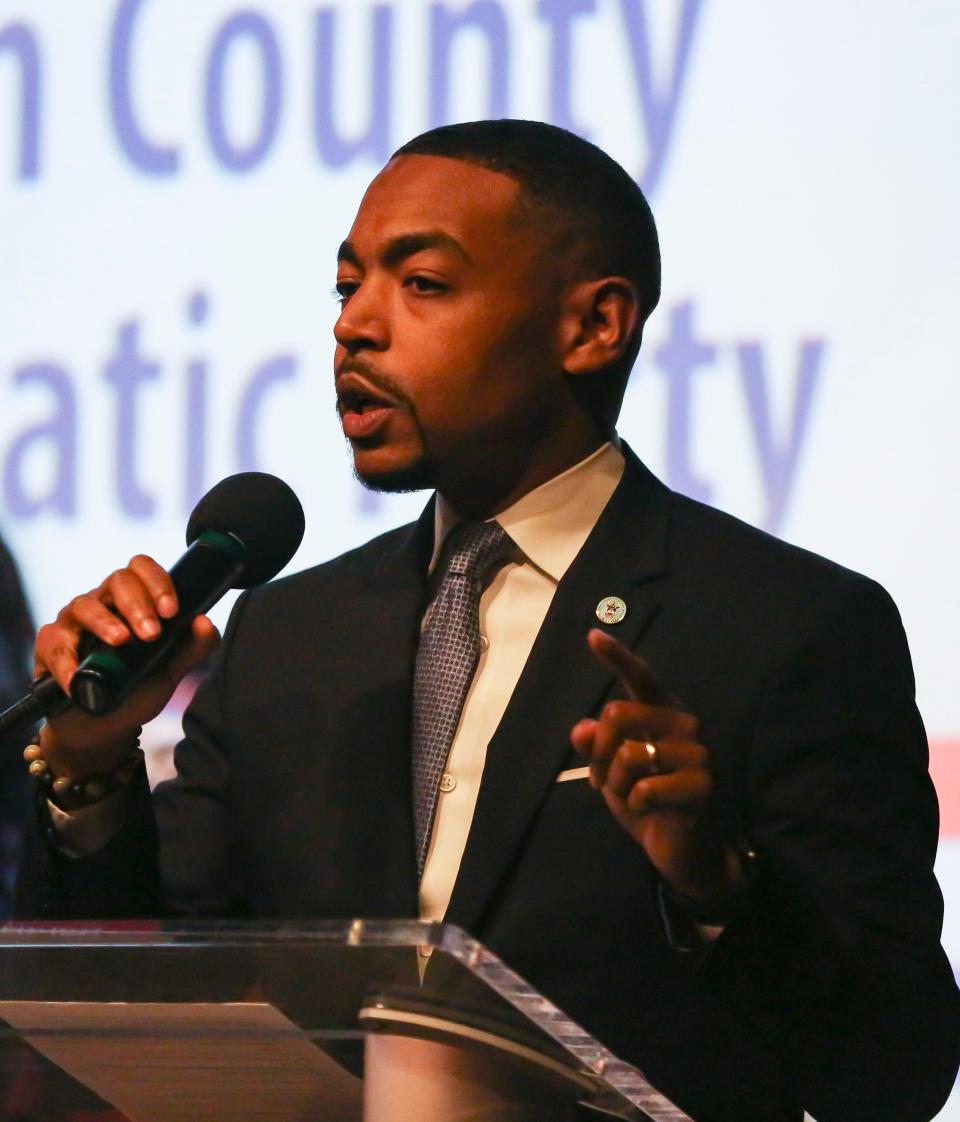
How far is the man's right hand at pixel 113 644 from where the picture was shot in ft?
5.06

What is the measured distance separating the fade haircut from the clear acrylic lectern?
3.62 feet

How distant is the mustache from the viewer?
201 cm

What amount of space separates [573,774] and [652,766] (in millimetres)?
443

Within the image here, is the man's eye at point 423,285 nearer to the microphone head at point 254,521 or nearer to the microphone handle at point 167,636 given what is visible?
the microphone head at point 254,521

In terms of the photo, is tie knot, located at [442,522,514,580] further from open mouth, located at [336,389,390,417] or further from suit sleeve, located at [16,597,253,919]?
suit sleeve, located at [16,597,253,919]

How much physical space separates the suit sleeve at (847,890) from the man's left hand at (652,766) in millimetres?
185

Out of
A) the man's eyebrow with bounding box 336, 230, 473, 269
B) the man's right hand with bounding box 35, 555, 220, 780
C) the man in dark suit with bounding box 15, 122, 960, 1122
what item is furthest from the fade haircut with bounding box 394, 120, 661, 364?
the man's right hand with bounding box 35, 555, 220, 780

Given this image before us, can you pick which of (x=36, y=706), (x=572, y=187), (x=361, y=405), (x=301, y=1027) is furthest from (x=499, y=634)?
(x=301, y=1027)

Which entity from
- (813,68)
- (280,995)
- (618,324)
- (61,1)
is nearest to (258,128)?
(61,1)

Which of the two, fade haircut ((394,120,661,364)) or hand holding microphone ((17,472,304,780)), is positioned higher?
fade haircut ((394,120,661,364))

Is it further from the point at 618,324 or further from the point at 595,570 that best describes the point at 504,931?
the point at 618,324

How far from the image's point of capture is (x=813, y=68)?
2.90 meters

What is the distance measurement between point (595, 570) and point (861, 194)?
1091 millimetres

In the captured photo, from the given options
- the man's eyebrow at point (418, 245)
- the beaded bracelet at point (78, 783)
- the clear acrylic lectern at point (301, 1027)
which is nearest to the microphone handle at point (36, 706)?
the clear acrylic lectern at point (301, 1027)
